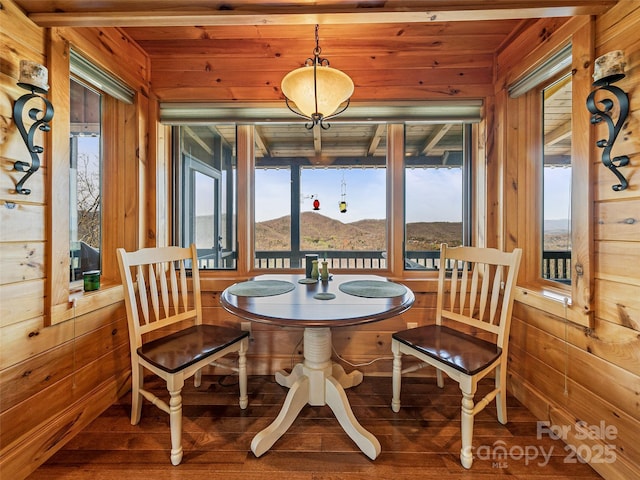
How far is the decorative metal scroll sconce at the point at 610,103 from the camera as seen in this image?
1208 millimetres

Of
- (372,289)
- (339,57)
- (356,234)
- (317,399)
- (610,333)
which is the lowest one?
(317,399)

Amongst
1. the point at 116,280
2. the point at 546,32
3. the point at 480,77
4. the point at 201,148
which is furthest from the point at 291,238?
the point at 546,32

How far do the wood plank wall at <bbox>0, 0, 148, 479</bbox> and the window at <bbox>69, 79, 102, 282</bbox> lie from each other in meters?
0.40

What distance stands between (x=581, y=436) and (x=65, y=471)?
261 cm

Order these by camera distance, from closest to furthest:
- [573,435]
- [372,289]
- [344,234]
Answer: [573,435], [372,289], [344,234]

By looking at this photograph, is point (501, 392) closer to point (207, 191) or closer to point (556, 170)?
point (556, 170)

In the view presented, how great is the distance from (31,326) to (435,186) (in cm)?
278

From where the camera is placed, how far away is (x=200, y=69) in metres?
2.21

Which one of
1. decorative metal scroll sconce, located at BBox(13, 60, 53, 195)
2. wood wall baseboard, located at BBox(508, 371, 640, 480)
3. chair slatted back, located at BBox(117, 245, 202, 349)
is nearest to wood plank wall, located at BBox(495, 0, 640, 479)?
wood wall baseboard, located at BBox(508, 371, 640, 480)

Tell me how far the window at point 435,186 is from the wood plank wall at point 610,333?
82cm

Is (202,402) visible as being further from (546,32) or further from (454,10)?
(546,32)

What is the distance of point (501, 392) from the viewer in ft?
5.38

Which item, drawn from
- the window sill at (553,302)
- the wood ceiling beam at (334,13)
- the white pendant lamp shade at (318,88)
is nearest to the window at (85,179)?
the wood ceiling beam at (334,13)

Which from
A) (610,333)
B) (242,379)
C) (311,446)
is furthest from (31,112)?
(610,333)
